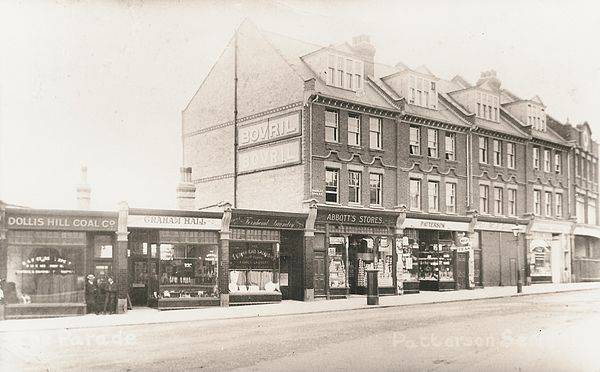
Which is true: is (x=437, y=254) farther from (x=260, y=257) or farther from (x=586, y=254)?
(x=586, y=254)

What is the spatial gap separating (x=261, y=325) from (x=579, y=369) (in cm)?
868

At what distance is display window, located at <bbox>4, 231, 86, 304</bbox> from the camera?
67.3 feet

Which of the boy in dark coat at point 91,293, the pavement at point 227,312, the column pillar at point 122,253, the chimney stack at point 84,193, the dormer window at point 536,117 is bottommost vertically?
the pavement at point 227,312

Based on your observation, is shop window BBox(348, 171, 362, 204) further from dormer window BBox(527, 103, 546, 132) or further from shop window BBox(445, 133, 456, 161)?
dormer window BBox(527, 103, 546, 132)

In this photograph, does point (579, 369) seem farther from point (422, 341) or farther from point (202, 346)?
point (202, 346)

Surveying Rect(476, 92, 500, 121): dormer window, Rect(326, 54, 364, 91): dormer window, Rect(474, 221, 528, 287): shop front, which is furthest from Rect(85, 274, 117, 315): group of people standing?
Rect(476, 92, 500, 121): dormer window

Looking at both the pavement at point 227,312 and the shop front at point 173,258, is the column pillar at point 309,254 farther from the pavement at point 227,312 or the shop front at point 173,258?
the shop front at point 173,258

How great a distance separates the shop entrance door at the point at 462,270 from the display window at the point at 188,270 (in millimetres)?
14199

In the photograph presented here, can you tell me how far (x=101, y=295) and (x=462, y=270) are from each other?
19.2 m

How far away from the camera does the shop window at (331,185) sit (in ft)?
92.7

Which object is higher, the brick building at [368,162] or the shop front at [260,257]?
the brick building at [368,162]

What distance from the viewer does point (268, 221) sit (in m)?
26.2

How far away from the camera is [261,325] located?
17.5 m

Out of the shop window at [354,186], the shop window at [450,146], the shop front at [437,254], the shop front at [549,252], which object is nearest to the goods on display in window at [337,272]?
the shop window at [354,186]
